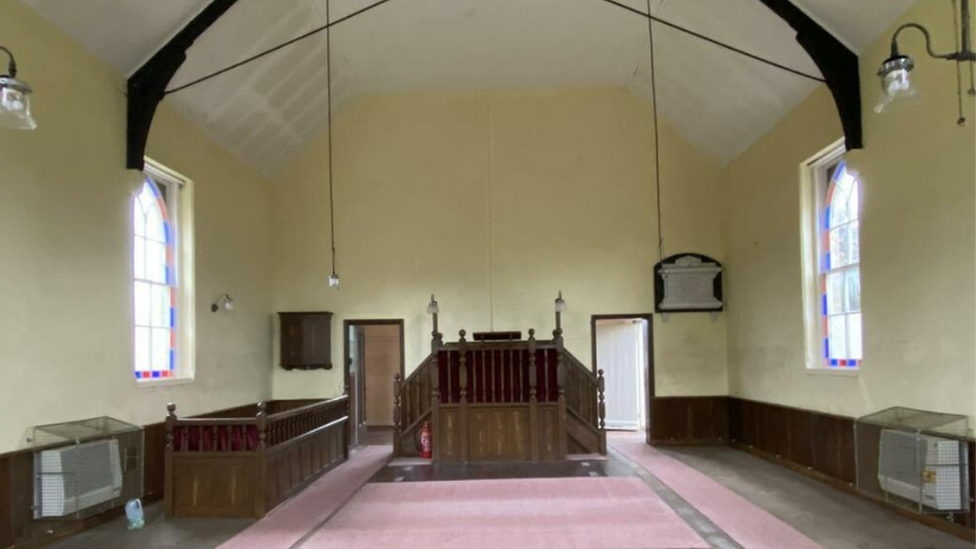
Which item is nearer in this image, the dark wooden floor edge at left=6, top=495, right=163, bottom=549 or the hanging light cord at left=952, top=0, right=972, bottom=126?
the hanging light cord at left=952, top=0, right=972, bottom=126

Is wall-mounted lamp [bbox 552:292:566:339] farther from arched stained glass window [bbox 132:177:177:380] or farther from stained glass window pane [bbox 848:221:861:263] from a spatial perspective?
arched stained glass window [bbox 132:177:177:380]

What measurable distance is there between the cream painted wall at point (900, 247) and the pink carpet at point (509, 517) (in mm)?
2186

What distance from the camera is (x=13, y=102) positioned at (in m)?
3.73

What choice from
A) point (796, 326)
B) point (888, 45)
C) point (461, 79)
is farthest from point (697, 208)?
point (888, 45)

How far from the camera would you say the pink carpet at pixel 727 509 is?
5.01 metres

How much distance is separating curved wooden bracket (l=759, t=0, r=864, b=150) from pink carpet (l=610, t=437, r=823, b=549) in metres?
3.45

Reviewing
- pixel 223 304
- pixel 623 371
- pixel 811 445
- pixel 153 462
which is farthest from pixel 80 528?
pixel 623 371

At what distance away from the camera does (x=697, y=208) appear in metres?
10.7

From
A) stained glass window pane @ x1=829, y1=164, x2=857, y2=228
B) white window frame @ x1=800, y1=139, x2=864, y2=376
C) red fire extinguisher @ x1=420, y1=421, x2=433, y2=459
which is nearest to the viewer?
stained glass window pane @ x1=829, y1=164, x2=857, y2=228

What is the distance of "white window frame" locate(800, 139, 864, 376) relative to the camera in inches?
303

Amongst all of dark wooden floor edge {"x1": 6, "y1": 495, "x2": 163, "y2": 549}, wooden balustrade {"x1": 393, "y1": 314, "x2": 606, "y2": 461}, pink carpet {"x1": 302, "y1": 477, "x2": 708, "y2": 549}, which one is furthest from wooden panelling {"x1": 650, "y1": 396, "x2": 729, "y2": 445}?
dark wooden floor edge {"x1": 6, "y1": 495, "x2": 163, "y2": 549}

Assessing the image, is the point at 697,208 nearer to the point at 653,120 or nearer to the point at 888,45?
the point at 653,120

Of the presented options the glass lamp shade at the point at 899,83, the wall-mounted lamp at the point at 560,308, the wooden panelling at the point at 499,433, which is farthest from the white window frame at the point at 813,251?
the glass lamp shade at the point at 899,83

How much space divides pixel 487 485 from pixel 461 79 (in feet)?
19.9
